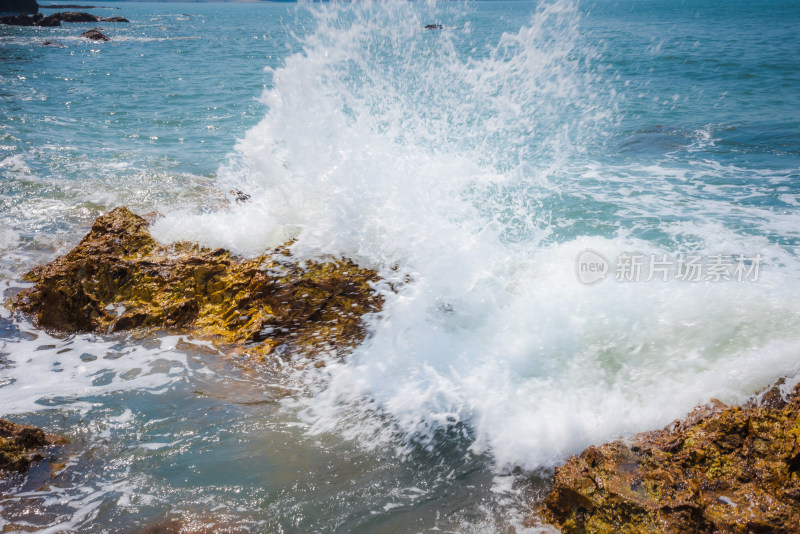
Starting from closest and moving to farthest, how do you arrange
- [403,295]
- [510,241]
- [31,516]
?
[31,516]
[403,295]
[510,241]

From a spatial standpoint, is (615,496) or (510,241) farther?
(510,241)

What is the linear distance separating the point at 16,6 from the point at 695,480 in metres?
69.8

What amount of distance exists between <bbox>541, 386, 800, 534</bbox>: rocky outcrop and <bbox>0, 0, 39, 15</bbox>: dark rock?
Answer: 226 ft

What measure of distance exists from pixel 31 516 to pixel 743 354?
4523 mm

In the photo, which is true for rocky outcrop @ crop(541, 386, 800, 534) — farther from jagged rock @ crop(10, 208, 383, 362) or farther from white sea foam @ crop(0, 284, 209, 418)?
white sea foam @ crop(0, 284, 209, 418)

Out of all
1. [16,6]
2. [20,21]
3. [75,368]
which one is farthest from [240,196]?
[16,6]

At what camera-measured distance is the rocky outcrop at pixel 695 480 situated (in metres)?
2.12

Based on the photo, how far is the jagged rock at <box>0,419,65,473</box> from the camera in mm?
2682

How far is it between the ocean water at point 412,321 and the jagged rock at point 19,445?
0.31ft

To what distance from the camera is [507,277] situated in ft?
14.9

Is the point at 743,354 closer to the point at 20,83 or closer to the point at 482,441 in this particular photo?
the point at 482,441

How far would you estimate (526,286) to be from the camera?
4449mm

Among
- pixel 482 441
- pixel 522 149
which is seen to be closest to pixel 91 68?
pixel 522 149

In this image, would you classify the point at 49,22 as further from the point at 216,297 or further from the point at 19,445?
the point at 19,445
